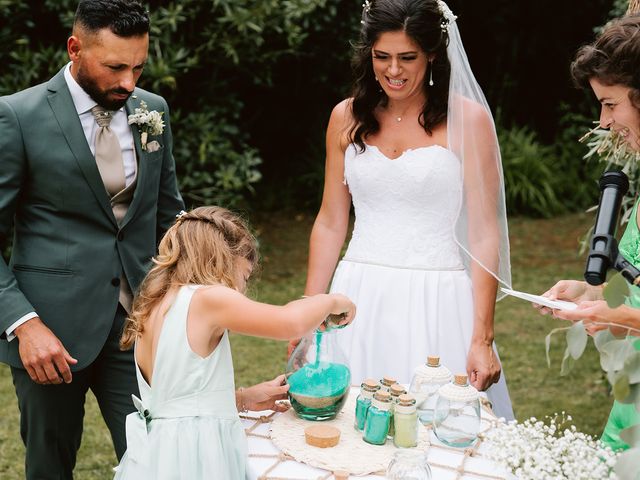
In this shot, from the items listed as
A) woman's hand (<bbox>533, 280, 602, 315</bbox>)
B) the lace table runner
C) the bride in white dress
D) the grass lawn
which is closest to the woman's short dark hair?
woman's hand (<bbox>533, 280, 602, 315</bbox>)

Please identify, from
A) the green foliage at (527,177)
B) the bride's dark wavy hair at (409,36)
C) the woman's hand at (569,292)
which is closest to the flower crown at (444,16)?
the bride's dark wavy hair at (409,36)

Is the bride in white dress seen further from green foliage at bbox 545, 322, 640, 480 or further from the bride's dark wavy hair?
green foliage at bbox 545, 322, 640, 480

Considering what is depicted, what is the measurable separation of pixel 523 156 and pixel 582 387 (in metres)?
5.58

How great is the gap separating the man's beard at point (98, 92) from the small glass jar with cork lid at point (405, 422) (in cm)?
139

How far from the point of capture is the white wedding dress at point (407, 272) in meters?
3.29

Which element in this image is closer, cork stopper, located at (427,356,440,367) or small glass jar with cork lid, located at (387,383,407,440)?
small glass jar with cork lid, located at (387,383,407,440)

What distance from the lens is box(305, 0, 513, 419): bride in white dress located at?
10.4 ft

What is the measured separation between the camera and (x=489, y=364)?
305cm

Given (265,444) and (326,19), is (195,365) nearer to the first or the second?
(265,444)

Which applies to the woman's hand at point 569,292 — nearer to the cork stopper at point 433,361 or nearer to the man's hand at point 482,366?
the cork stopper at point 433,361

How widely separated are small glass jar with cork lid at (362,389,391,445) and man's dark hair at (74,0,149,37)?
57.3 inches

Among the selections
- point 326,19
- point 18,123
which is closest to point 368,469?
point 18,123

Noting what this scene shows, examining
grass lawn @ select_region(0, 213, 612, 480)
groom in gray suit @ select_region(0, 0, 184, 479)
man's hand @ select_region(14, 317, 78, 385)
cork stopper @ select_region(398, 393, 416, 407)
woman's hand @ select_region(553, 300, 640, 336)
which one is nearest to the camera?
Result: woman's hand @ select_region(553, 300, 640, 336)

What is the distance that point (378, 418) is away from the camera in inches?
92.4
